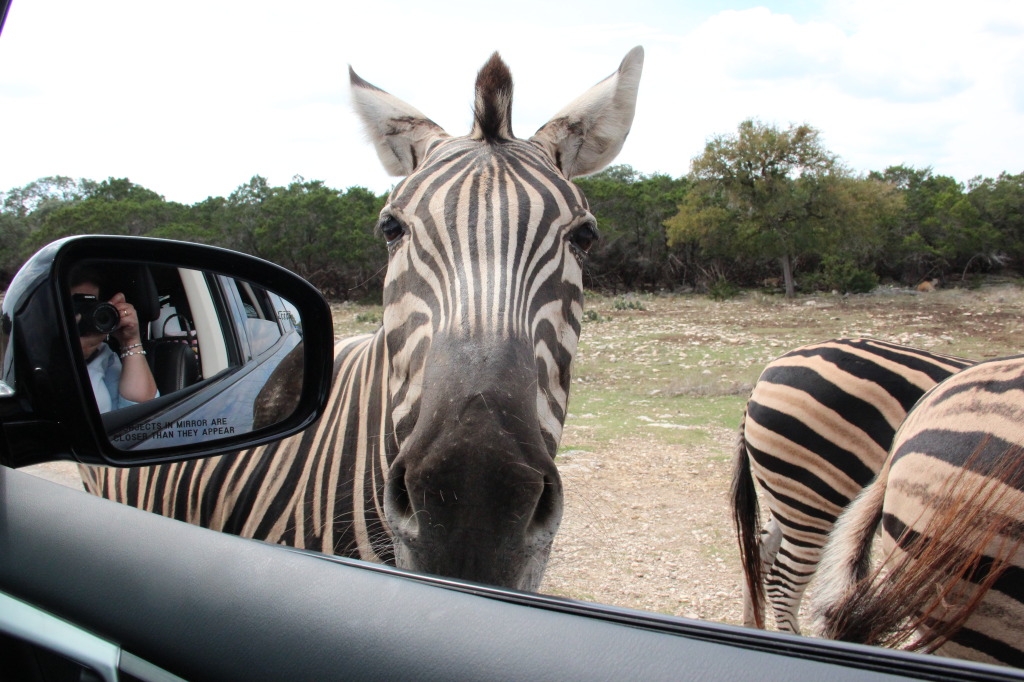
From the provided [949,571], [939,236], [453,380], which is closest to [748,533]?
[949,571]

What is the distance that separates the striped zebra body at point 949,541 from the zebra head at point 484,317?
75cm

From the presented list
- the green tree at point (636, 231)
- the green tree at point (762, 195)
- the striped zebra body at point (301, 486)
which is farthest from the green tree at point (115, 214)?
the green tree at point (762, 195)

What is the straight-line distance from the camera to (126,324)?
1488 millimetres

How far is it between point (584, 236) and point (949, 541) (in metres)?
1.34

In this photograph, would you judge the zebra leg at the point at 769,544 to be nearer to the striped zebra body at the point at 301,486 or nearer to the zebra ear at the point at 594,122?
the zebra ear at the point at 594,122

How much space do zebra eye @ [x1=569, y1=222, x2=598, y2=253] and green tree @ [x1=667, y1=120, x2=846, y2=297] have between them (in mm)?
25499

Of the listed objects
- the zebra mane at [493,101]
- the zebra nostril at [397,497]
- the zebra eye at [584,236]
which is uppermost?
the zebra mane at [493,101]

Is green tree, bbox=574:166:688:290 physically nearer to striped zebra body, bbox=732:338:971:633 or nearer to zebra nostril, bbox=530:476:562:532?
striped zebra body, bbox=732:338:971:633

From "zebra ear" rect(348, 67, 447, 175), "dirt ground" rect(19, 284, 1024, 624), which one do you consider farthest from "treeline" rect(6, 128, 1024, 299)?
"zebra ear" rect(348, 67, 447, 175)

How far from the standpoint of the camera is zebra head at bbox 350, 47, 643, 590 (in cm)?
149

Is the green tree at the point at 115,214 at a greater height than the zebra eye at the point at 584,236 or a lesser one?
greater

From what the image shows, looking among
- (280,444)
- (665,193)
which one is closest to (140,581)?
(280,444)

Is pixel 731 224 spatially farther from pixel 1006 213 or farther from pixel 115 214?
pixel 115 214

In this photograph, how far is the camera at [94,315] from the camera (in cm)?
138
